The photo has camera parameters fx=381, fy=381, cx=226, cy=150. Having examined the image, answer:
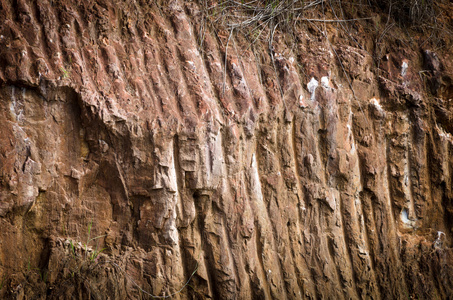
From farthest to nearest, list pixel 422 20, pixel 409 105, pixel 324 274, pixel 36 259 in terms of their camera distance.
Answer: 1. pixel 422 20
2. pixel 409 105
3. pixel 324 274
4. pixel 36 259

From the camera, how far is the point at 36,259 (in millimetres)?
2838

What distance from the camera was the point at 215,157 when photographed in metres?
2.98

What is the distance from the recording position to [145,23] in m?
3.15

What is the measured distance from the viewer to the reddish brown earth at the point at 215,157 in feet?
9.07

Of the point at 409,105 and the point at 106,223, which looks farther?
the point at 409,105


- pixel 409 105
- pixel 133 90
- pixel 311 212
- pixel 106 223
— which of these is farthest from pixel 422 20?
pixel 106 223

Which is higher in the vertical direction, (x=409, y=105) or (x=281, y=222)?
(x=409, y=105)

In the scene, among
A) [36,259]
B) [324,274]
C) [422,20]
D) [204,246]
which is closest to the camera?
[36,259]

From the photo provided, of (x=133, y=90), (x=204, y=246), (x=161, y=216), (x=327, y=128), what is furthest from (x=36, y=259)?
(x=327, y=128)

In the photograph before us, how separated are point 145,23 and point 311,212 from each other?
2.14 m

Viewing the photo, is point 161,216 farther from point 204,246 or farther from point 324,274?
point 324,274

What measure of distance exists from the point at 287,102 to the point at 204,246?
1.40 m

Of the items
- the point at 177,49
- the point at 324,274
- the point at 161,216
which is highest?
the point at 177,49

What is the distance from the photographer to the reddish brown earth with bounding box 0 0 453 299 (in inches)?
109
